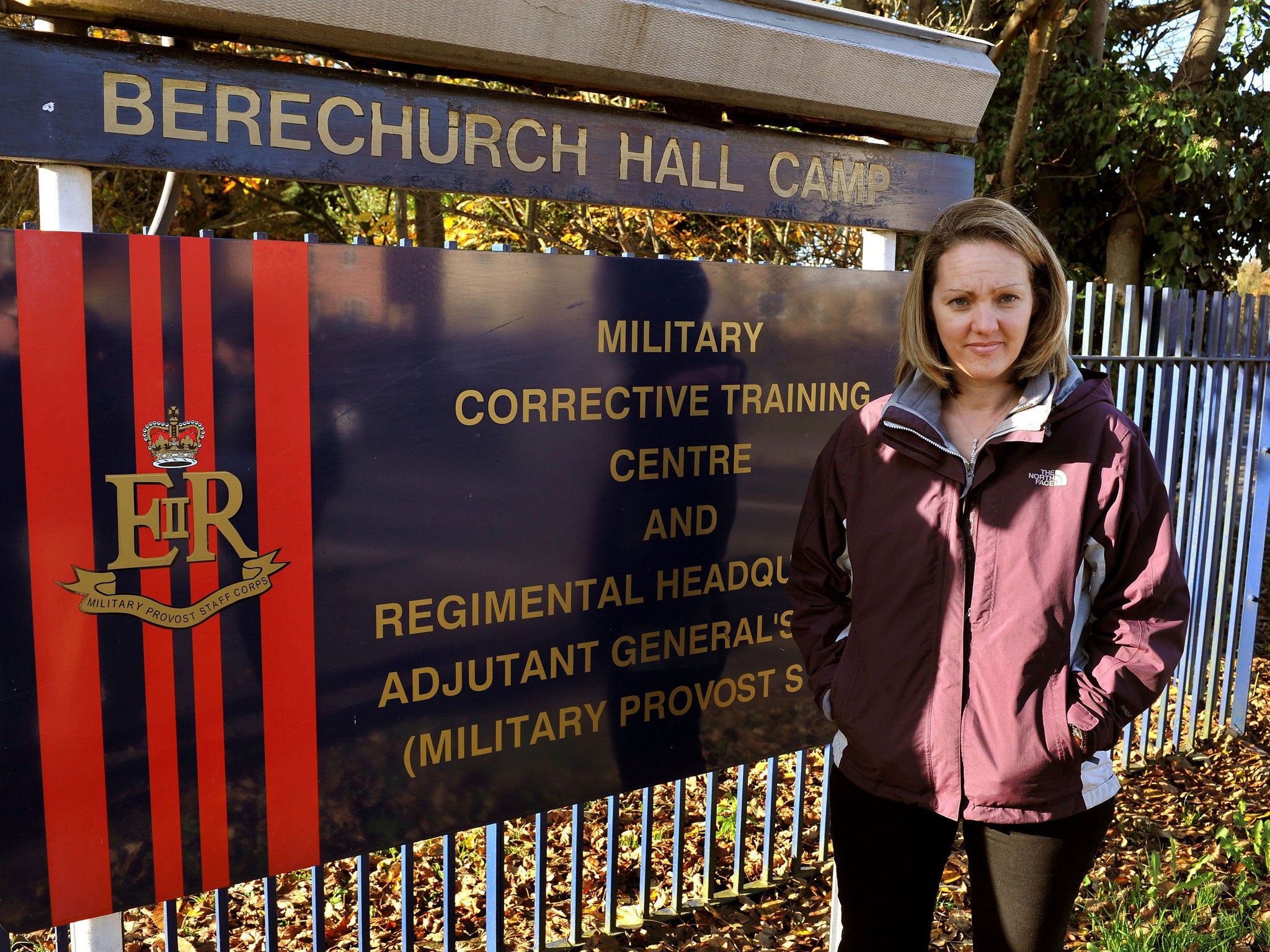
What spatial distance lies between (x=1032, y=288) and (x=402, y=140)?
134 cm

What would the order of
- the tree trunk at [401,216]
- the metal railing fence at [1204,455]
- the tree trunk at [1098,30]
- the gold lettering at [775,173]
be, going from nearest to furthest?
1. the gold lettering at [775,173]
2. the metal railing fence at [1204,455]
3. the tree trunk at [401,216]
4. the tree trunk at [1098,30]

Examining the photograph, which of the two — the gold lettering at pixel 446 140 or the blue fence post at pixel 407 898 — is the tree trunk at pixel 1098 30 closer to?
the gold lettering at pixel 446 140

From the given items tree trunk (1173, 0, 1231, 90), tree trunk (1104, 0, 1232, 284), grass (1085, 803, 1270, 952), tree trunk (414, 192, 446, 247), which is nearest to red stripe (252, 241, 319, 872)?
grass (1085, 803, 1270, 952)

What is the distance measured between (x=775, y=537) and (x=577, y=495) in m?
0.66

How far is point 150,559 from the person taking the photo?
2.00m

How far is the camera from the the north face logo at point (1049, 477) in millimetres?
1946

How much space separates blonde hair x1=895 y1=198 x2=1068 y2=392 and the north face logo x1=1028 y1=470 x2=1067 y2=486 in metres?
0.23

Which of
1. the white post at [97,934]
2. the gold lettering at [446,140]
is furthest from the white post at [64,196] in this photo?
the white post at [97,934]

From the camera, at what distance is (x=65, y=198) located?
1953mm

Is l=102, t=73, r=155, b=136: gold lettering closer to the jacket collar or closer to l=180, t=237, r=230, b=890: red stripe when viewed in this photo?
l=180, t=237, r=230, b=890: red stripe

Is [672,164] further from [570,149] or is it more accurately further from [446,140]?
[446,140]

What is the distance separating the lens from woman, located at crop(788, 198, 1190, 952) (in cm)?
194

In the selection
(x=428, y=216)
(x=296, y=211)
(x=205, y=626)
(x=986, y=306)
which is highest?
(x=296, y=211)

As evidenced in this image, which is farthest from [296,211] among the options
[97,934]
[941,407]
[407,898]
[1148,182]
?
[941,407]
